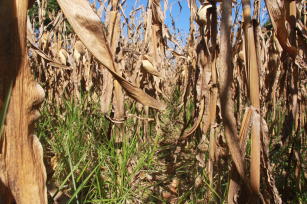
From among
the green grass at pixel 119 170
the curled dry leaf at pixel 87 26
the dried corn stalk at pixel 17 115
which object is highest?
the curled dry leaf at pixel 87 26

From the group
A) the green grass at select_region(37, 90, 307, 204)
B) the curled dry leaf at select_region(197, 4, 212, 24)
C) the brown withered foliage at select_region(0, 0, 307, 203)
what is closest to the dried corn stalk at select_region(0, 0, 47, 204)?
the brown withered foliage at select_region(0, 0, 307, 203)

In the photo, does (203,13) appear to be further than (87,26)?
Yes

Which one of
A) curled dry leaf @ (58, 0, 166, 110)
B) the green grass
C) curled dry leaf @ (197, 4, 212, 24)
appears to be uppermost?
curled dry leaf @ (197, 4, 212, 24)

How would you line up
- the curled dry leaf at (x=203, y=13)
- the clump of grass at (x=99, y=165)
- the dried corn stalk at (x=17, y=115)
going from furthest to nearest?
the clump of grass at (x=99, y=165)
the curled dry leaf at (x=203, y=13)
the dried corn stalk at (x=17, y=115)

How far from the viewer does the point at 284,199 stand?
1.10 m

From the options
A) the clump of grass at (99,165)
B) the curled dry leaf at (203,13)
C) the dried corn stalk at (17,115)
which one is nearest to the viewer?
the dried corn stalk at (17,115)

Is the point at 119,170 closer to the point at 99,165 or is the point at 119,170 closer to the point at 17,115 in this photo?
the point at 99,165

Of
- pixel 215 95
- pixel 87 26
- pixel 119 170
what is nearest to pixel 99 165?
pixel 119 170

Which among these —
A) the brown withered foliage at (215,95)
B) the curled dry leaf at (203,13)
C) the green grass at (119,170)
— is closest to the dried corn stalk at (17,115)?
the brown withered foliage at (215,95)

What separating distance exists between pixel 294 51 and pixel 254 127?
0.70 feet

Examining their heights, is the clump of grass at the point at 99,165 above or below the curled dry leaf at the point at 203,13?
below

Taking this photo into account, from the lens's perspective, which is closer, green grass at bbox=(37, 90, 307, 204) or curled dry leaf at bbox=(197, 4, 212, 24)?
curled dry leaf at bbox=(197, 4, 212, 24)

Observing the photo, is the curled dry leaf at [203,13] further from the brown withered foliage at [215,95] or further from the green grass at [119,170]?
the green grass at [119,170]

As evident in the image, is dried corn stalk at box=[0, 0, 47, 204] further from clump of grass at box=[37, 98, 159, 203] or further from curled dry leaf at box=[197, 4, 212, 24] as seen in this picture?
curled dry leaf at box=[197, 4, 212, 24]
